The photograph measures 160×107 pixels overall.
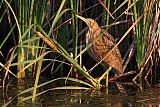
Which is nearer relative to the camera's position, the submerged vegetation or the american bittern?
the submerged vegetation

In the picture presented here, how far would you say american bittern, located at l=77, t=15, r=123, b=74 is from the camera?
615cm

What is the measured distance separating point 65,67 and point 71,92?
1233 millimetres

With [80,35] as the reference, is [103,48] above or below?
below

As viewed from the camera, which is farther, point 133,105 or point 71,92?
point 71,92

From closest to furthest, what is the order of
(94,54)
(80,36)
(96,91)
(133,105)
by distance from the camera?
(133,105)
(96,91)
(94,54)
(80,36)

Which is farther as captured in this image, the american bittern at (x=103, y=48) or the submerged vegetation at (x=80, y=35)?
the american bittern at (x=103, y=48)

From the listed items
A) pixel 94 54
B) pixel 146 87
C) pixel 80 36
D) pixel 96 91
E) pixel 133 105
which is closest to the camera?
pixel 133 105

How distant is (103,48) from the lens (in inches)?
249

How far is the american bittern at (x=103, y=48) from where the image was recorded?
615 cm

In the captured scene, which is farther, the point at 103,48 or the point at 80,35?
the point at 80,35

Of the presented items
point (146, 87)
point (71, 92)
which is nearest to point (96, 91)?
point (71, 92)

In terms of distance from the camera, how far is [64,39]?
6.34 metres

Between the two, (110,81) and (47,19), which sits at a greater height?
(47,19)

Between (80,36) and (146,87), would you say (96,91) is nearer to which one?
(146,87)
